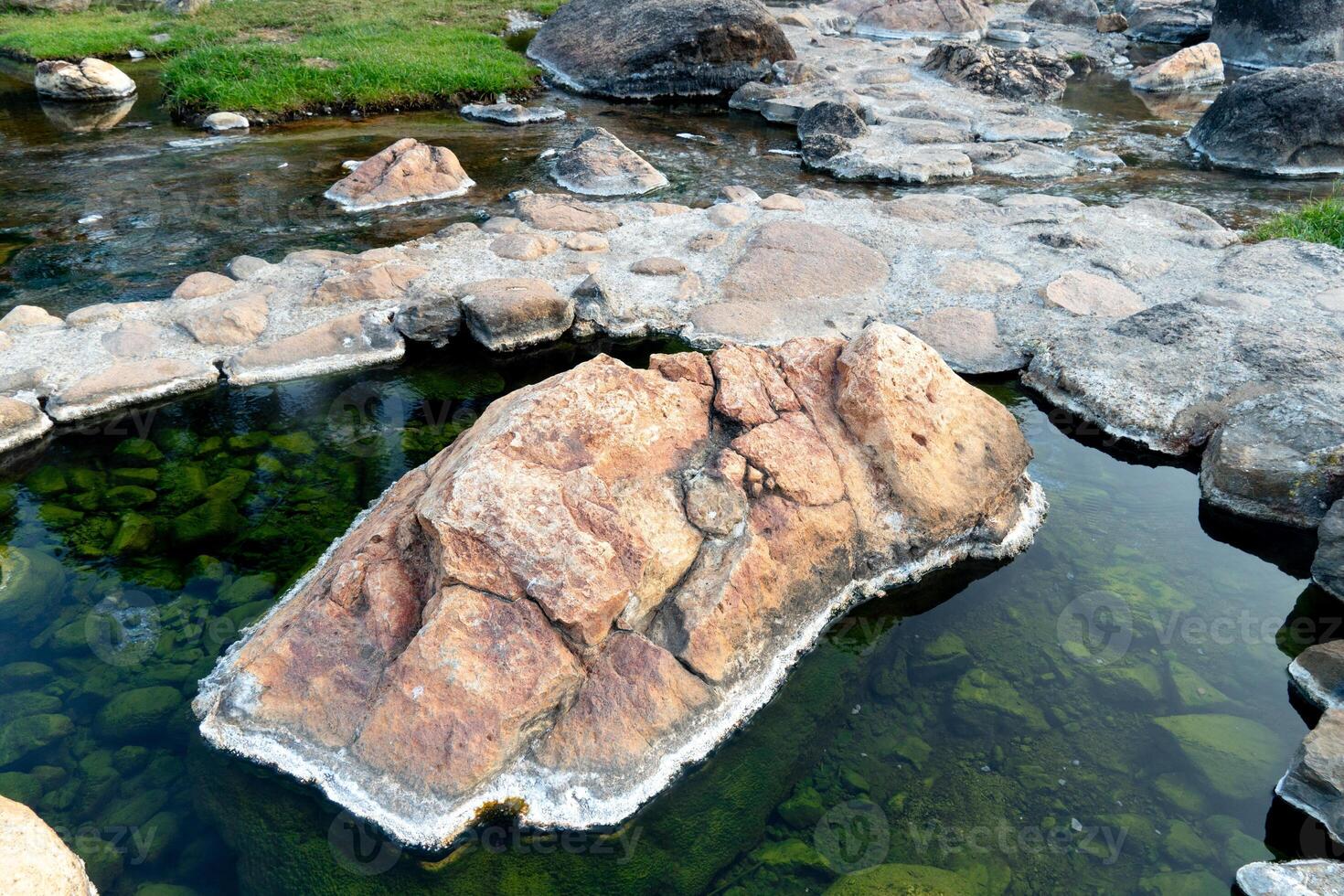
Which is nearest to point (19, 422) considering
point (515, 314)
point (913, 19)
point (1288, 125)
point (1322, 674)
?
point (515, 314)

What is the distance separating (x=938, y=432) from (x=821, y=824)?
2017 mm

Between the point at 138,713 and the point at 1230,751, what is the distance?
4395 millimetres

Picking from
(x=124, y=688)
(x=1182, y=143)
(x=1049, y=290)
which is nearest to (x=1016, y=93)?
(x=1182, y=143)

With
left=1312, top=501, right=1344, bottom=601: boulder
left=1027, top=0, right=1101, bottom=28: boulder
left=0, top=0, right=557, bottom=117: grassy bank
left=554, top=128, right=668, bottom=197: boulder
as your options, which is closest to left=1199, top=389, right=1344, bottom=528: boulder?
left=1312, top=501, right=1344, bottom=601: boulder

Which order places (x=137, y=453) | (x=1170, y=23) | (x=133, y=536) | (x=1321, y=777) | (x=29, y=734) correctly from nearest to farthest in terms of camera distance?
(x=1321, y=777) < (x=29, y=734) < (x=133, y=536) < (x=137, y=453) < (x=1170, y=23)

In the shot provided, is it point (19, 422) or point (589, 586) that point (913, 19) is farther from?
point (589, 586)

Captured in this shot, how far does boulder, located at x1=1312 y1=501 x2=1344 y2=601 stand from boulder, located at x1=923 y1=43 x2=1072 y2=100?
36.2 feet

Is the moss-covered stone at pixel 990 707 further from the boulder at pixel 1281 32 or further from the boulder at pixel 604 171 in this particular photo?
the boulder at pixel 1281 32

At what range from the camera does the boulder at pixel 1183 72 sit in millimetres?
15922

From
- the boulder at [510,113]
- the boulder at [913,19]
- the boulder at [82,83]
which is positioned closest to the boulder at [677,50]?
the boulder at [510,113]

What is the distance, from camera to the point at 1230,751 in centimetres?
381

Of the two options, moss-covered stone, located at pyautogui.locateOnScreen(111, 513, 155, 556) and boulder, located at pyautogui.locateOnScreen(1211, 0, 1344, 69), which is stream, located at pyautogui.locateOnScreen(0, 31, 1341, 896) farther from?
boulder, located at pyautogui.locateOnScreen(1211, 0, 1344, 69)

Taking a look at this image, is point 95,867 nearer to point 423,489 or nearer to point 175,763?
point 175,763

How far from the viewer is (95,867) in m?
3.25
